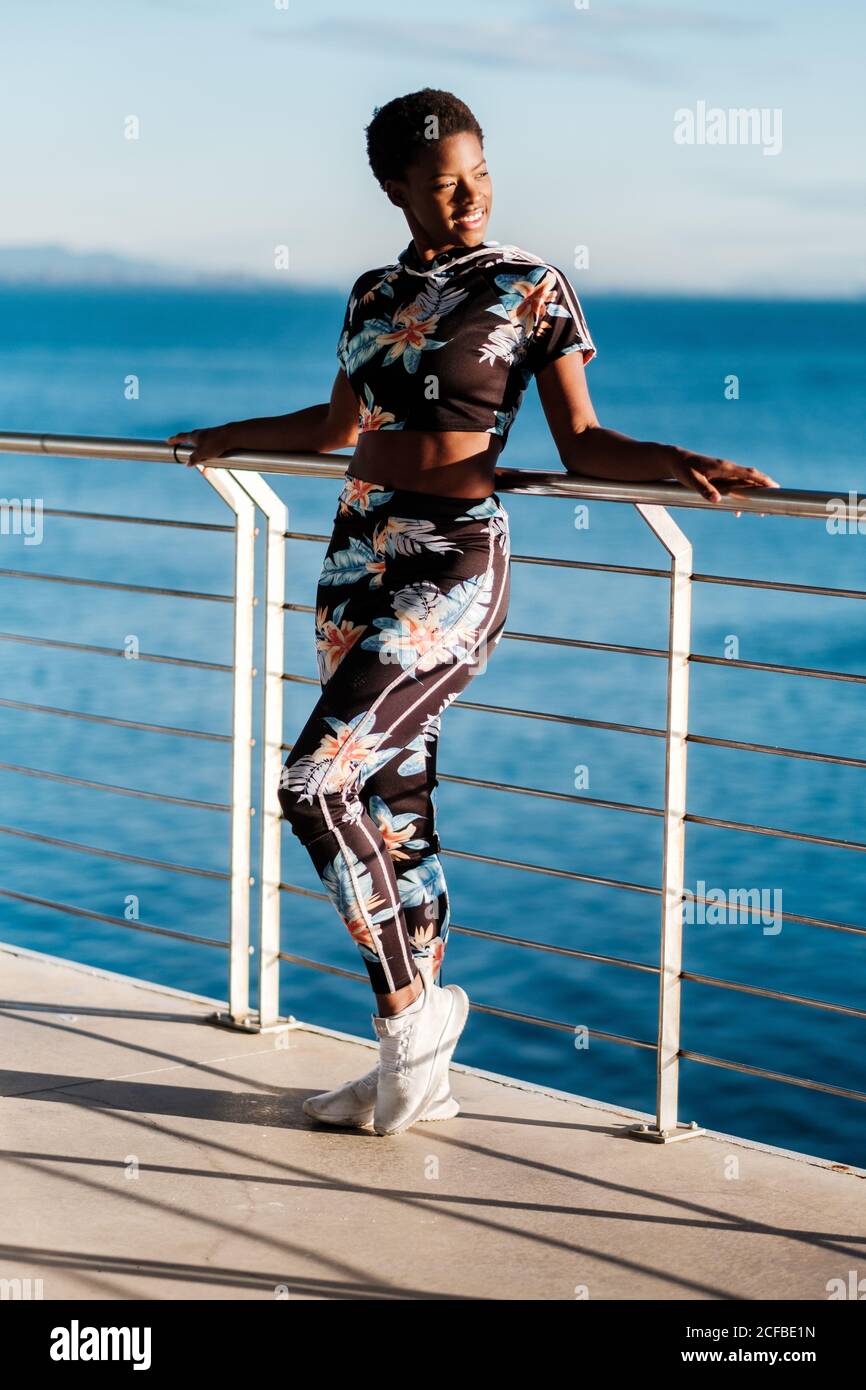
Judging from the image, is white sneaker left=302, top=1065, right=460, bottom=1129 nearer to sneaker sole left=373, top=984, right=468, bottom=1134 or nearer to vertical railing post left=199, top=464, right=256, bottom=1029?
sneaker sole left=373, top=984, right=468, bottom=1134

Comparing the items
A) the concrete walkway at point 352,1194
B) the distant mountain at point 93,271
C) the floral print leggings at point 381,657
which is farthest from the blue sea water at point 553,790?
the distant mountain at point 93,271

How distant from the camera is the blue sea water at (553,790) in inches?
250

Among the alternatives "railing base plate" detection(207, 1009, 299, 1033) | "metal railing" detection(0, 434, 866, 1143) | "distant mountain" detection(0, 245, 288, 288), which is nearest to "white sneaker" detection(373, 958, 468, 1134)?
"metal railing" detection(0, 434, 866, 1143)

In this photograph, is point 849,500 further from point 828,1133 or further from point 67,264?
point 67,264

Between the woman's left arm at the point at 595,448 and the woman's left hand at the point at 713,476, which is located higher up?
the woman's left arm at the point at 595,448

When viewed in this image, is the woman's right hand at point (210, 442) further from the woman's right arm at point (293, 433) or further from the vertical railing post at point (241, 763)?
the vertical railing post at point (241, 763)

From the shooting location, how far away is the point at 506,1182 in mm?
2496

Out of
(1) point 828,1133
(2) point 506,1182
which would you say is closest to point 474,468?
(2) point 506,1182

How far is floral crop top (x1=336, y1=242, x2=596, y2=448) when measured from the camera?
244 cm

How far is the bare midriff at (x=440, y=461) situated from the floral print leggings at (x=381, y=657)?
16 millimetres

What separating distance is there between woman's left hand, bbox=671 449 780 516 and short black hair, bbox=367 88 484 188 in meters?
0.58

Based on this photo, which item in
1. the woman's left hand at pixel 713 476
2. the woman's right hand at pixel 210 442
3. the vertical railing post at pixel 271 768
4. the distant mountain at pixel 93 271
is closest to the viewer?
the woman's left hand at pixel 713 476

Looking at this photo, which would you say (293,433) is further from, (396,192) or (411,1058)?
(411,1058)
